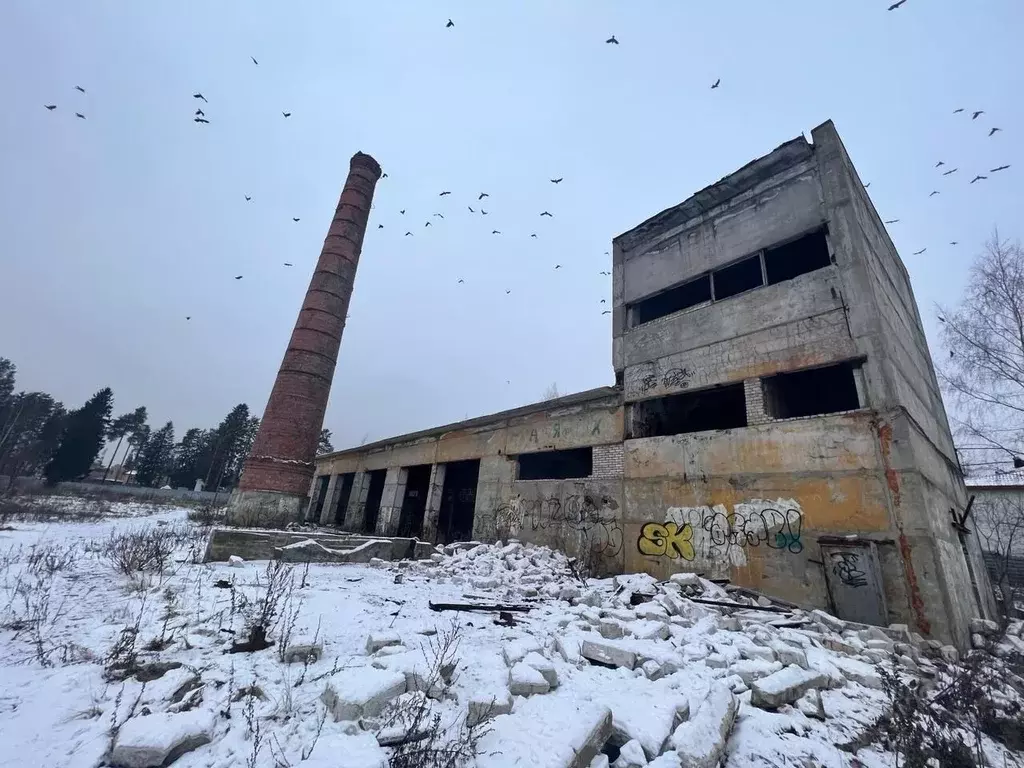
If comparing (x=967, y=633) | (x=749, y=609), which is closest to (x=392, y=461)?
(x=749, y=609)

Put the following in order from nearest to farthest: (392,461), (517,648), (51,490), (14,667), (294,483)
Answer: (14,667), (517,648), (294,483), (392,461), (51,490)

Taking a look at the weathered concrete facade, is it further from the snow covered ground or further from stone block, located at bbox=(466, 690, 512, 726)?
stone block, located at bbox=(466, 690, 512, 726)

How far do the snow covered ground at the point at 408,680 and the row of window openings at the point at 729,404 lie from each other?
15.8 feet

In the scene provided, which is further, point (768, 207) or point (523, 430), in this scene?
point (523, 430)

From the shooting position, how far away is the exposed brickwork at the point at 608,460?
34.8 ft

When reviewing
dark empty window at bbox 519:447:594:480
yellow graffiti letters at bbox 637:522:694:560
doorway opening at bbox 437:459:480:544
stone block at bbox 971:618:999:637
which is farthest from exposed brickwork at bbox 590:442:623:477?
stone block at bbox 971:618:999:637

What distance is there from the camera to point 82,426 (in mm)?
39344

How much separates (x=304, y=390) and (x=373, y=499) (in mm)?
6644

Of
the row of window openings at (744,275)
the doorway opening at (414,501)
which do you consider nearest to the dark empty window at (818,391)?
the row of window openings at (744,275)

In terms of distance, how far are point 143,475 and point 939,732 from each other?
218 feet

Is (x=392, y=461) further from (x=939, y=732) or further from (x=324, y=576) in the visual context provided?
(x=939, y=732)

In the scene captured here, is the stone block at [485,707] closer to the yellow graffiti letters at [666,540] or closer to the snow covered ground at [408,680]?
the snow covered ground at [408,680]

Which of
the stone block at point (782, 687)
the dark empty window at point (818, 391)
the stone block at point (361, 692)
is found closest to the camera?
the stone block at point (361, 692)

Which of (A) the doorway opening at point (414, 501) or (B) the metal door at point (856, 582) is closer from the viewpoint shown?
(B) the metal door at point (856, 582)
